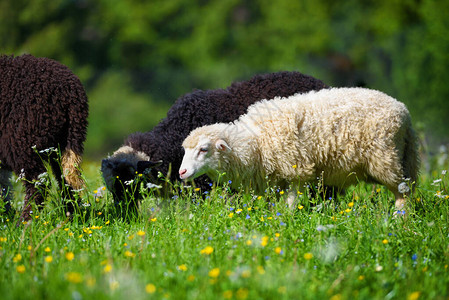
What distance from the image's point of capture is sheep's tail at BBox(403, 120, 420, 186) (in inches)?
161

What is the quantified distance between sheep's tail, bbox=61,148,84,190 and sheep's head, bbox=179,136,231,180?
880mm

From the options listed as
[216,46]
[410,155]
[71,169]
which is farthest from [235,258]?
[216,46]

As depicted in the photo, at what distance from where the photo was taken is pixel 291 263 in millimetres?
2463

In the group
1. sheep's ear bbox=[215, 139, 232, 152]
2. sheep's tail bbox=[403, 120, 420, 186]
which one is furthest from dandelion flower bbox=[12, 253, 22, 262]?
sheep's tail bbox=[403, 120, 420, 186]

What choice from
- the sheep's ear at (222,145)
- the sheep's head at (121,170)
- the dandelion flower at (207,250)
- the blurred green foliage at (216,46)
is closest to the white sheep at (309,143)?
the sheep's ear at (222,145)

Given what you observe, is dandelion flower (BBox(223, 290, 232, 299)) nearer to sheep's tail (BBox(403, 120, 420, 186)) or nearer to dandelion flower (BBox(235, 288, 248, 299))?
dandelion flower (BBox(235, 288, 248, 299))

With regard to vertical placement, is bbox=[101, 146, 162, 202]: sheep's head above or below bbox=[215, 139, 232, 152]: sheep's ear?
above

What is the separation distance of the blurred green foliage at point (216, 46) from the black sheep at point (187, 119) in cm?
559

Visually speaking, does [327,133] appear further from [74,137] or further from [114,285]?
[114,285]

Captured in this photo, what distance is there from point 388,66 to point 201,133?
8106mm

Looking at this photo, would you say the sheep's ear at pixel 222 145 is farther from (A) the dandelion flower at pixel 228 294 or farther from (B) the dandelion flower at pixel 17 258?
(A) the dandelion flower at pixel 228 294

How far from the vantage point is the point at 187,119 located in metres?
4.65

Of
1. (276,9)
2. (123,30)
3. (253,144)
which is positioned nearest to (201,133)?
(253,144)

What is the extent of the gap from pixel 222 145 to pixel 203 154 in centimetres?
17
